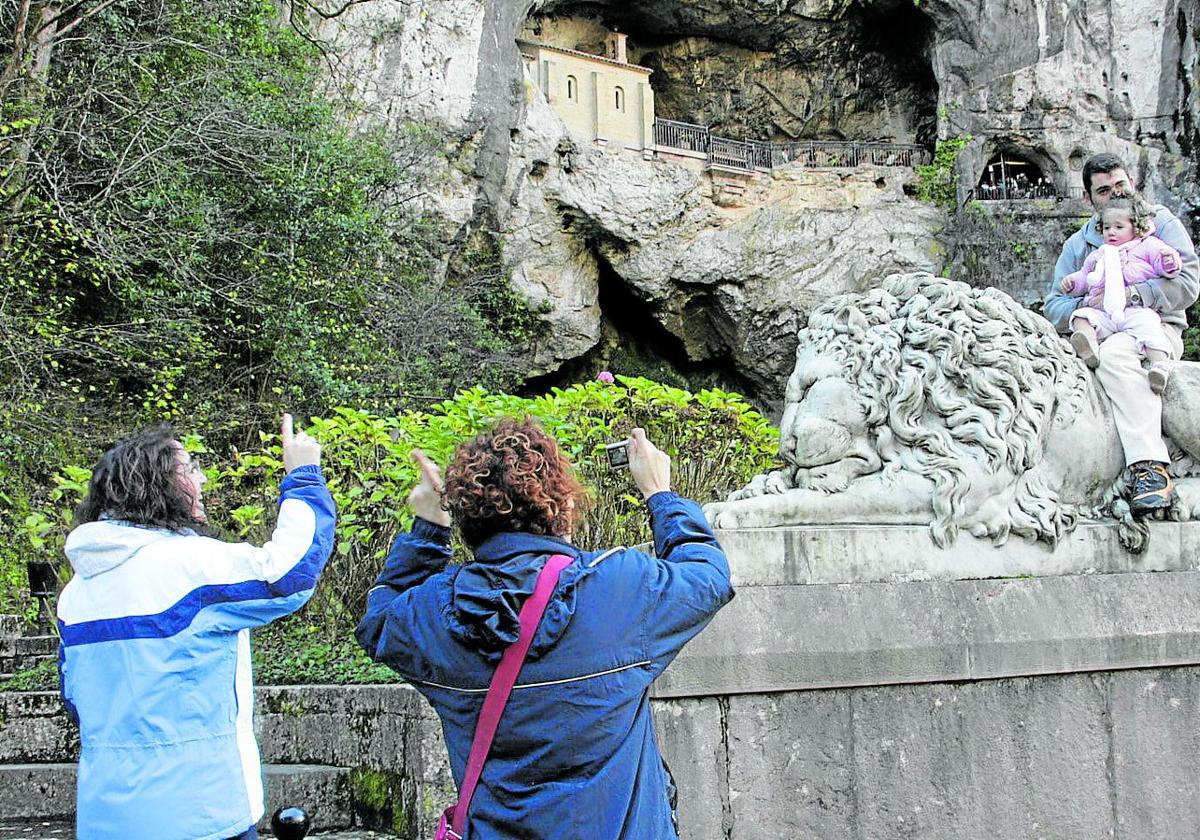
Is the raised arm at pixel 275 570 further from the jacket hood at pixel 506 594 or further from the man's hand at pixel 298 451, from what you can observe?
the jacket hood at pixel 506 594

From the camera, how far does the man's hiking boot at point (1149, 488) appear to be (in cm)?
396

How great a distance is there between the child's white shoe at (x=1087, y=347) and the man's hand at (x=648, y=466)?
248 centimetres

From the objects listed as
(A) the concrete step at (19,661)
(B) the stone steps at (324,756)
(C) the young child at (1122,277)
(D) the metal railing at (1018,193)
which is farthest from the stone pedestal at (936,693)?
(D) the metal railing at (1018,193)

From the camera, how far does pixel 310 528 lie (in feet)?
8.57

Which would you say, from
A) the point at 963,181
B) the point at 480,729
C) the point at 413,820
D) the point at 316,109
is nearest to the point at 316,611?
the point at 413,820

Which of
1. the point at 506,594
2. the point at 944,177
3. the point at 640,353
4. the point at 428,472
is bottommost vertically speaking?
the point at 506,594

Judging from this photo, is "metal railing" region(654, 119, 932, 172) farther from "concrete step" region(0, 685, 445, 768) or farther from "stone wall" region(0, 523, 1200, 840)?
"stone wall" region(0, 523, 1200, 840)

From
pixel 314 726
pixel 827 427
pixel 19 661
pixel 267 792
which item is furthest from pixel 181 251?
pixel 827 427

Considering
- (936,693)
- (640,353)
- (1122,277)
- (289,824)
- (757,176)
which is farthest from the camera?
(757,176)

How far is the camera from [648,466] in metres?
2.35

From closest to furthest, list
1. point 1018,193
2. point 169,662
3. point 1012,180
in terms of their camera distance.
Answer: point 169,662
point 1018,193
point 1012,180

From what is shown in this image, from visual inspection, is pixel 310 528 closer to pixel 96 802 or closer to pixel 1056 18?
pixel 96 802

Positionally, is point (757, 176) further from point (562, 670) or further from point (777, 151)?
point (562, 670)

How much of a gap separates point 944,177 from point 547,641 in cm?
2856
